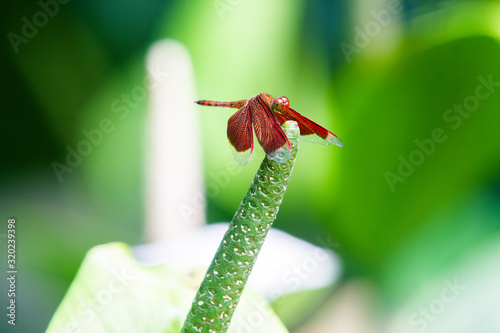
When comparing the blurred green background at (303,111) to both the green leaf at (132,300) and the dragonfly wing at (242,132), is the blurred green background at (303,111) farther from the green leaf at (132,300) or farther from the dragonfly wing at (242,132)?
the dragonfly wing at (242,132)

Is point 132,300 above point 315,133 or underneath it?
underneath

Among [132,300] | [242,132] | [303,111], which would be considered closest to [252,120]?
[242,132]

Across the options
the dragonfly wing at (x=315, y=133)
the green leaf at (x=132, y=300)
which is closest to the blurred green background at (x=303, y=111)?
the green leaf at (x=132, y=300)

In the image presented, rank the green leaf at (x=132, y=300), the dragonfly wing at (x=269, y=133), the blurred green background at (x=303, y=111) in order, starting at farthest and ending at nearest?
1. the blurred green background at (x=303, y=111)
2. the green leaf at (x=132, y=300)
3. the dragonfly wing at (x=269, y=133)

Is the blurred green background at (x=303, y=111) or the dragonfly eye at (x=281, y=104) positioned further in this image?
the blurred green background at (x=303, y=111)

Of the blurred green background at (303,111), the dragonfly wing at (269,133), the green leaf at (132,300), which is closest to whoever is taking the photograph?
the dragonfly wing at (269,133)

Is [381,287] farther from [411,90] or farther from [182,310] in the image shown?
[182,310]

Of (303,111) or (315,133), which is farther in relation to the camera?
(303,111)

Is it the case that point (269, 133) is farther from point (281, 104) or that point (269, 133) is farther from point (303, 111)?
point (303, 111)
